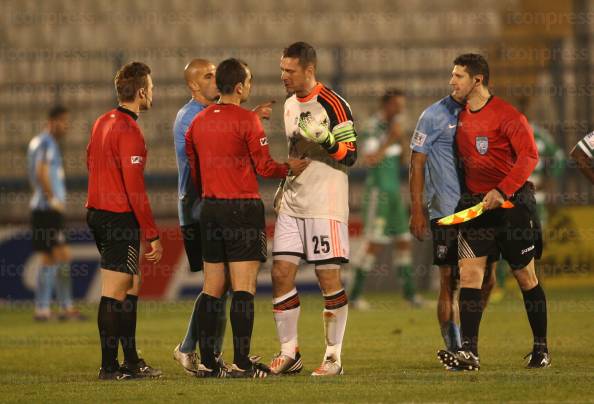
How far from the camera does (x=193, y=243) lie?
26.8 ft

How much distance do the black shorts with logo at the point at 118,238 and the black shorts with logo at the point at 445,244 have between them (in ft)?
6.61

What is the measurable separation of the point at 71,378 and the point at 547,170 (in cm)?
746

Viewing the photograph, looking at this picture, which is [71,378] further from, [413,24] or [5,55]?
[413,24]

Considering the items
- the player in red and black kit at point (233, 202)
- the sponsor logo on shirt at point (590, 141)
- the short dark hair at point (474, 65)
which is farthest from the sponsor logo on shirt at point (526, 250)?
the player in red and black kit at point (233, 202)

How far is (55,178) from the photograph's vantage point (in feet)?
44.4

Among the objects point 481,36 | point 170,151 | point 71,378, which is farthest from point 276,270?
point 481,36

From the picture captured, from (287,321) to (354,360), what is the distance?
3.84 feet

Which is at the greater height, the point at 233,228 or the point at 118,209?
the point at 118,209

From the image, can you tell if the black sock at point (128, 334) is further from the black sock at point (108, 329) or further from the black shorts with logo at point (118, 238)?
the black shorts with logo at point (118, 238)

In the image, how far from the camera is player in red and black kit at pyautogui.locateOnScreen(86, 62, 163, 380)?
25.1 feet

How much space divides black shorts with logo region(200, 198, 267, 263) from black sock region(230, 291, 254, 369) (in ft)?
0.81

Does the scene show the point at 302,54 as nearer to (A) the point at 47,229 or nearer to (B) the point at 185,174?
(B) the point at 185,174

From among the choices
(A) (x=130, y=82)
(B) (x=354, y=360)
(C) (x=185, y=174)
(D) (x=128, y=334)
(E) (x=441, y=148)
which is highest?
(A) (x=130, y=82)

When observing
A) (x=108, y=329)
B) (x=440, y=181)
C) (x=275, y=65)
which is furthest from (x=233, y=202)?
(x=275, y=65)
